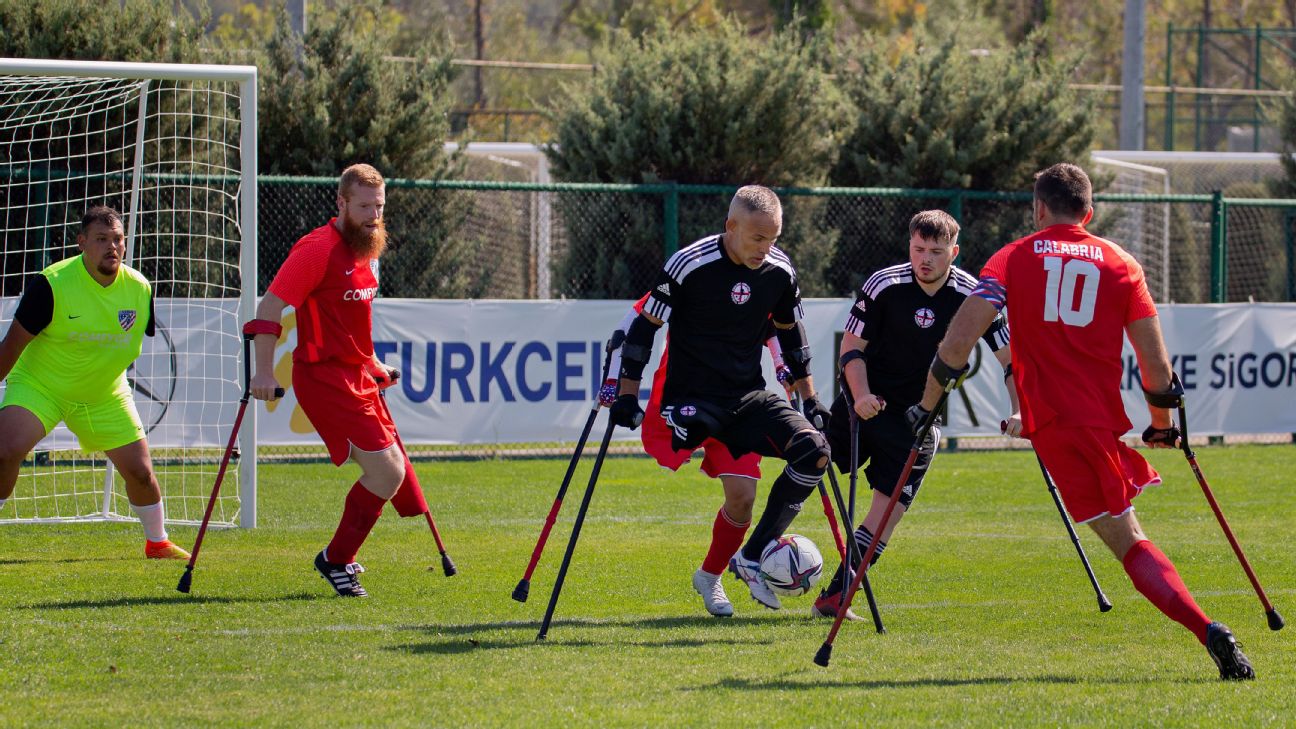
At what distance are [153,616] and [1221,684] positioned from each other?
4.59 meters

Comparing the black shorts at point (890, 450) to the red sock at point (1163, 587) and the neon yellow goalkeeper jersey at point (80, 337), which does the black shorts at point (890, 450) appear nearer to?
the red sock at point (1163, 587)

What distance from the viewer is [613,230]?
57.6ft

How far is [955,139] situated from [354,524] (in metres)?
12.4

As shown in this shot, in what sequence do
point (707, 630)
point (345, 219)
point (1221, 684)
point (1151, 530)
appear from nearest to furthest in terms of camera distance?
point (1221, 684) < point (707, 630) < point (345, 219) < point (1151, 530)

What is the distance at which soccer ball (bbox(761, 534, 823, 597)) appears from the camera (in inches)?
289

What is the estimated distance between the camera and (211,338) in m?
13.2

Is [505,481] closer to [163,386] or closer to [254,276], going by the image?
[163,386]

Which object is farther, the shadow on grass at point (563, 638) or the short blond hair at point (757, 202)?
the short blond hair at point (757, 202)

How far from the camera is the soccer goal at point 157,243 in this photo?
10305mm

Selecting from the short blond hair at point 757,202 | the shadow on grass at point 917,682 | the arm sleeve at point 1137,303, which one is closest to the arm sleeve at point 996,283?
the arm sleeve at point 1137,303

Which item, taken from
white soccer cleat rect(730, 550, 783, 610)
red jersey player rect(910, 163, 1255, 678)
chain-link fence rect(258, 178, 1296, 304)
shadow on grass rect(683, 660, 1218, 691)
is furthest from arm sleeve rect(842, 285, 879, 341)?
chain-link fence rect(258, 178, 1296, 304)

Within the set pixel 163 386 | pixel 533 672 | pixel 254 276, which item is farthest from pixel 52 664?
pixel 163 386

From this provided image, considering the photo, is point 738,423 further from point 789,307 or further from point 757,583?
point 757,583

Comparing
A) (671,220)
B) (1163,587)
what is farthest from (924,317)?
(671,220)
